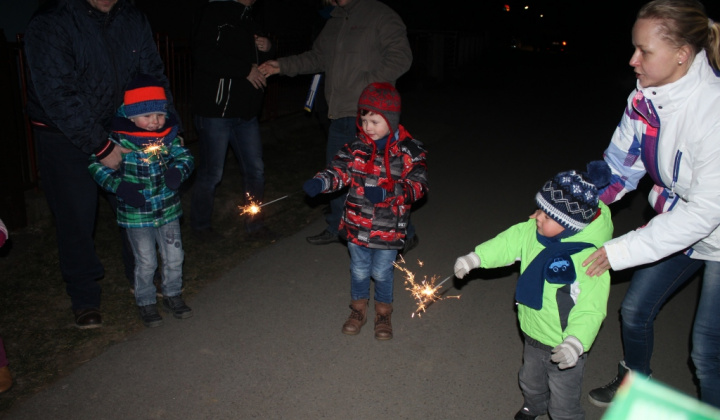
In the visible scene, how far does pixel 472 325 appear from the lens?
4.54 m

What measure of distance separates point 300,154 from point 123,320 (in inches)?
210

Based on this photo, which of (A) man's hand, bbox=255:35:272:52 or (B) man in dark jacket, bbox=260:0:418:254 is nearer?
(B) man in dark jacket, bbox=260:0:418:254

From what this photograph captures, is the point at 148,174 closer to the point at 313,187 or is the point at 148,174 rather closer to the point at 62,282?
the point at 313,187

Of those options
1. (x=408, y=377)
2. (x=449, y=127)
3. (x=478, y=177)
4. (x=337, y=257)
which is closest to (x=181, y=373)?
(x=408, y=377)

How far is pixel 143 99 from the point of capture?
12.6ft

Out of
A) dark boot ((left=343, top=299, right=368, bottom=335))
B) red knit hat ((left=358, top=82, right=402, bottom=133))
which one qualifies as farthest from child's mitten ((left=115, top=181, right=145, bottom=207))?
dark boot ((left=343, top=299, right=368, bottom=335))

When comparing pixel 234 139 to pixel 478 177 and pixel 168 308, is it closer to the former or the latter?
pixel 168 308

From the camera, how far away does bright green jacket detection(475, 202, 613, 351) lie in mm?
2844

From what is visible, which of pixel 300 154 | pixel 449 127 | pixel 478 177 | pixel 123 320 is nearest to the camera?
pixel 123 320

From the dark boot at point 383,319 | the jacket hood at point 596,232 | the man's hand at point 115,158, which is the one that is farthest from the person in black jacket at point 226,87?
the jacket hood at point 596,232

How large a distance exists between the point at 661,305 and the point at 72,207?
377 centimetres

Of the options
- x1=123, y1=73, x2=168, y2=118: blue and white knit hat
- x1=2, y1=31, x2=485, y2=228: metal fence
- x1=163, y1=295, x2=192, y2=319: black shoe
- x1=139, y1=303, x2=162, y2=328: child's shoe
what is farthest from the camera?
x1=2, y1=31, x2=485, y2=228: metal fence

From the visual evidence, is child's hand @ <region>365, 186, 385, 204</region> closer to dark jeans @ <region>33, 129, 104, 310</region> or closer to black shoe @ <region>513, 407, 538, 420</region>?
black shoe @ <region>513, 407, 538, 420</region>

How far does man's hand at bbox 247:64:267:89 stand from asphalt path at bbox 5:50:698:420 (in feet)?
5.17
